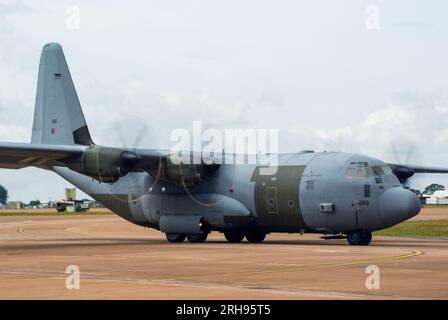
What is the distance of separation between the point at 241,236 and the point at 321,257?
12.9 meters

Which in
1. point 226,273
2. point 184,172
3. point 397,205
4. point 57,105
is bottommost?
point 226,273

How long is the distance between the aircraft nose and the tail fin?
16472 millimetres

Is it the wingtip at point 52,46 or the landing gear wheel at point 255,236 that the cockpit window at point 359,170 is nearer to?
the landing gear wheel at point 255,236

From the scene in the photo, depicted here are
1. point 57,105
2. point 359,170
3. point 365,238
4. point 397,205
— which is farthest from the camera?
point 57,105

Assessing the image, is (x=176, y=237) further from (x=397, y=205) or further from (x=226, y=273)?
(x=226, y=273)

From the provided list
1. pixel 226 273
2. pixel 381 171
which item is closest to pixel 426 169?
pixel 381 171

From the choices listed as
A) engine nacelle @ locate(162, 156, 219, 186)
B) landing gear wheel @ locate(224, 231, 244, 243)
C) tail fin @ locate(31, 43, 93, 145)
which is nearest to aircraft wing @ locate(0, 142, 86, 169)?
tail fin @ locate(31, 43, 93, 145)

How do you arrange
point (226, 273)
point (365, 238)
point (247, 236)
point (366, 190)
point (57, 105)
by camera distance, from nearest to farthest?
point (226, 273) → point (366, 190) → point (365, 238) → point (247, 236) → point (57, 105)

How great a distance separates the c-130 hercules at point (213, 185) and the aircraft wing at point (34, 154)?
0.15 feet

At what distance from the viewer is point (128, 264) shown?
24.0 meters

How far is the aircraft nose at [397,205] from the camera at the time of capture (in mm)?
32781

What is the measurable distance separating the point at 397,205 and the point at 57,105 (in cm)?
1880

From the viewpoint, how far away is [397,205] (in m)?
32.8
